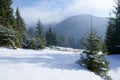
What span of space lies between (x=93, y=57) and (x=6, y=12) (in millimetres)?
32195

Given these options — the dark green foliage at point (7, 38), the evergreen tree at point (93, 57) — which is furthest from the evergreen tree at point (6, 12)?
the evergreen tree at point (93, 57)

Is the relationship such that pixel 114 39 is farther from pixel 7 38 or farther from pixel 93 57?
pixel 93 57

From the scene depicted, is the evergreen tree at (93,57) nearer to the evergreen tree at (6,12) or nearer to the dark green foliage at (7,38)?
the dark green foliage at (7,38)

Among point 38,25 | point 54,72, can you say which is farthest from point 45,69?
point 38,25

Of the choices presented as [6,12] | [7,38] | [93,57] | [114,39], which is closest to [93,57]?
[93,57]

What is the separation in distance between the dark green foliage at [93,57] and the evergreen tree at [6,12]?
27.8 meters

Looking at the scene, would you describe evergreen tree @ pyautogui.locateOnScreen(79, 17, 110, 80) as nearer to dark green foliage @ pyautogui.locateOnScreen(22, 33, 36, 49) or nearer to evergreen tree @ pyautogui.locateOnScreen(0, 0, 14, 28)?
dark green foliage @ pyautogui.locateOnScreen(22, 33, 36, 49)

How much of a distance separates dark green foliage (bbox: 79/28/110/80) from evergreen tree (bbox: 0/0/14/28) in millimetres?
27803

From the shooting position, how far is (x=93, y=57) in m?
19.6

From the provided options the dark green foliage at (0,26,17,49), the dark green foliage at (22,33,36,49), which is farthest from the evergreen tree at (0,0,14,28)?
the dark green foliage at (0,26,17,49)

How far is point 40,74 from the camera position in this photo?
50.0 feet

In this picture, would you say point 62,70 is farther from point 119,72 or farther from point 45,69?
point 119,72

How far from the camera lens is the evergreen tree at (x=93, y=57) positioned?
1959cm

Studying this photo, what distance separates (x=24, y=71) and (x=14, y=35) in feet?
55.7
